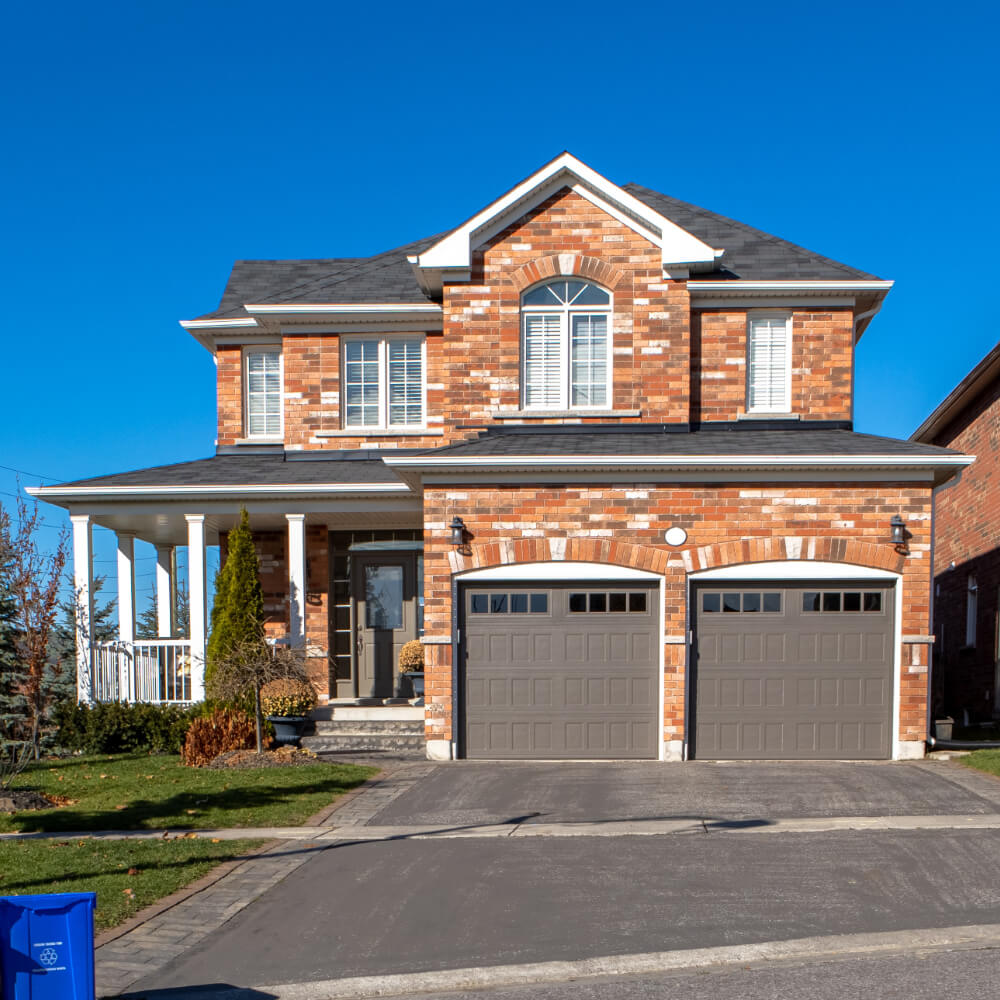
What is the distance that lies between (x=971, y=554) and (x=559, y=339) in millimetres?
11372

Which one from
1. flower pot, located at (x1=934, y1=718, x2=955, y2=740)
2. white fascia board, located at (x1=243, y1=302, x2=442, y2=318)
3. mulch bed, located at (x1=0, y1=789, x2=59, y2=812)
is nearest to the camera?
mulch bed, located at (x1=0, y1=789, x2=59, y2=812)

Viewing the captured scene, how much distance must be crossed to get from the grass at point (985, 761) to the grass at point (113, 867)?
8.74 meters

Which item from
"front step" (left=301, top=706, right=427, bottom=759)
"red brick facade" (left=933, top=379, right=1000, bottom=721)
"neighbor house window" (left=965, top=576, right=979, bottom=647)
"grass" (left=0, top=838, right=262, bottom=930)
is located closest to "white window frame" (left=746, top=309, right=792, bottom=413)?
"red brick facade" (left=933, top=379, right=1000, bottom=721)

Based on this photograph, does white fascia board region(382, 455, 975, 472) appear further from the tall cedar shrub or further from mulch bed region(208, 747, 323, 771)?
mulch bed region(208, 747, 323, 771)

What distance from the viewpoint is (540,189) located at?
15953mm

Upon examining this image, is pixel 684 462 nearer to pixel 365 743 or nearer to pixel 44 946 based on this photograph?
pixel 365 743

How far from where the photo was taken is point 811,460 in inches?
528

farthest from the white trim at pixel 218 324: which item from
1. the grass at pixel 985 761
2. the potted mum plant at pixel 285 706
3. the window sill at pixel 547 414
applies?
the grass at pixel 985 761

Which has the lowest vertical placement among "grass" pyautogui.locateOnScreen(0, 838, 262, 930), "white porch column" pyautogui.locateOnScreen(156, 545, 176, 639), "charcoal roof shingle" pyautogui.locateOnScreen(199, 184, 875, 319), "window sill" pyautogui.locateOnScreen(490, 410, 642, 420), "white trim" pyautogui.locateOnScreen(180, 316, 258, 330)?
"grass" pyautogui.locateOnScreen(0, 838, 262, 930)

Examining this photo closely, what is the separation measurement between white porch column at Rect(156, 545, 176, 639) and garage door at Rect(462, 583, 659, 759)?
6.80 meters

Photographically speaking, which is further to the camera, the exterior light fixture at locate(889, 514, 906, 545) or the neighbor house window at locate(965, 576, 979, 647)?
the neighbor house window at locate(965, 576, 979, 647)

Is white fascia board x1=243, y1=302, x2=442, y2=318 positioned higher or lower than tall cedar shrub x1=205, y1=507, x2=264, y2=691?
higher

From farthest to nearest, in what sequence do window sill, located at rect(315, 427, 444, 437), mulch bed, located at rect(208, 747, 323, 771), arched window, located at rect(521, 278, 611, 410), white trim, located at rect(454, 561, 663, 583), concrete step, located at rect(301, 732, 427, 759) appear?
window sill, located at rect(315, 427, 444, 437) < arched window, located at rect(521, 278, 611, 410) < concrete step, located at rect(301, 732, 427, 759) < white trim, located at rect(454, 561, 663, 583) < mulch bed, located at rect(208, 747, 323, 771)

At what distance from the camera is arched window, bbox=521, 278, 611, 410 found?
16094mm
